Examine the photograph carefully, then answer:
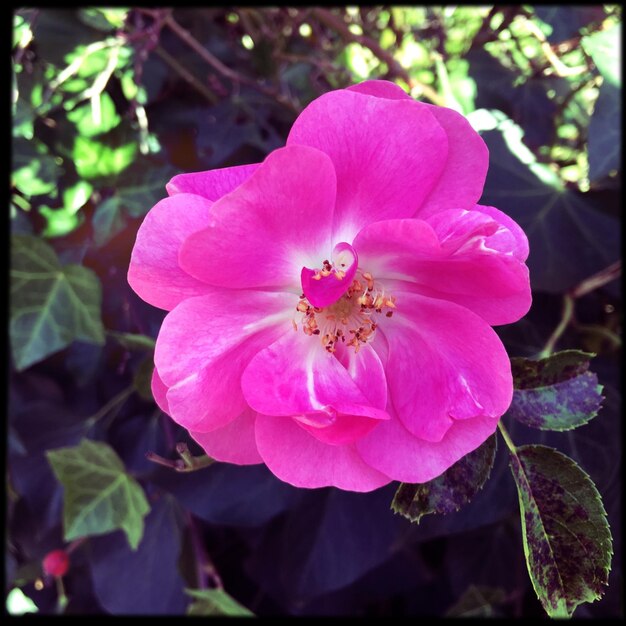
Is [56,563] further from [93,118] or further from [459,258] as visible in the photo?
[459,258]

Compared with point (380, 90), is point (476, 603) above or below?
below

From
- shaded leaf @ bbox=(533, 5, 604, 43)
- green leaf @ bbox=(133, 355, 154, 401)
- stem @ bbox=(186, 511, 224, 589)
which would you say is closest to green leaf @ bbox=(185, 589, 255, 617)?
stem @ bbox=(186, 511, 224, 589)

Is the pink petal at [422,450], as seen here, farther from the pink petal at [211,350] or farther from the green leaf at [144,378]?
the green leaf at [144,378]

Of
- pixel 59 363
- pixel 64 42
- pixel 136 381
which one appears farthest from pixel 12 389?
pixel 64 42

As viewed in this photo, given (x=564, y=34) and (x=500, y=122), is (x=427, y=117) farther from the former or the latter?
(x=564, y=34)

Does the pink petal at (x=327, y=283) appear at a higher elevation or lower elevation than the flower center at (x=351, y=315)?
higher

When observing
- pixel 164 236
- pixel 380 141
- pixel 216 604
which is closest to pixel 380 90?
pixel 380 141

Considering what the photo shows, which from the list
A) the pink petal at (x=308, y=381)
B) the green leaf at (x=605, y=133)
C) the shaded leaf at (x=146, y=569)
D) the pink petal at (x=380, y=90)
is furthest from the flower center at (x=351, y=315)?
the shaded leaf at (x=146, y=569)
